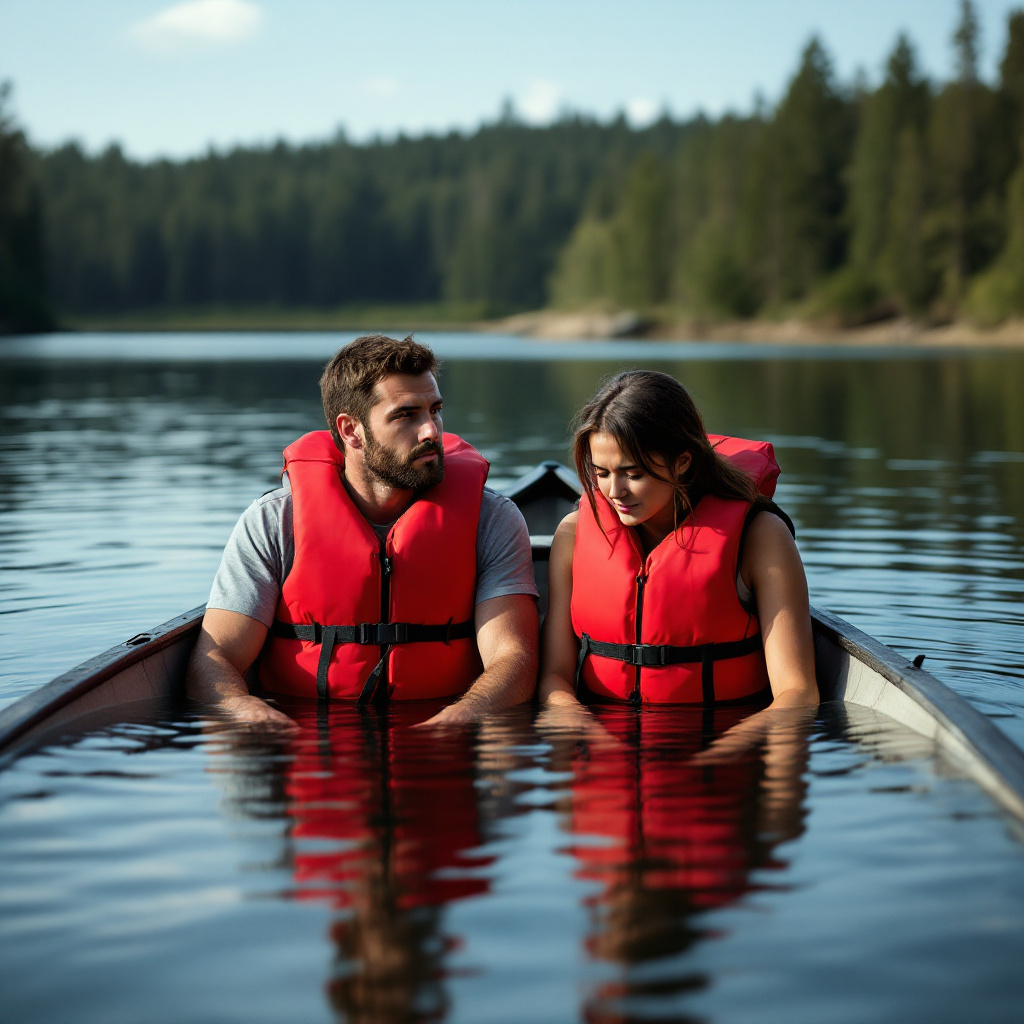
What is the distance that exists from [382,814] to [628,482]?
1.25 meters

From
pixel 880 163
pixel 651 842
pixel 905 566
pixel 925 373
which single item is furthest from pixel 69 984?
pixel 880 163

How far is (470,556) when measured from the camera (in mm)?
4270

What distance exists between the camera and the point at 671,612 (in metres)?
4.06

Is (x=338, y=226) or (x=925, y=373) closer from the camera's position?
(x=925, y=373)

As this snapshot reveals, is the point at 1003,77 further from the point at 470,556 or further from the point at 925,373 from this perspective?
the point at 470,556

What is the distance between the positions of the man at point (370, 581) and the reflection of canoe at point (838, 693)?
201mm

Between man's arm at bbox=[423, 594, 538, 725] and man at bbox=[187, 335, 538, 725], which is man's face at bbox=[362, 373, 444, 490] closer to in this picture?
man at bbox=[187, 335, 538, 725]

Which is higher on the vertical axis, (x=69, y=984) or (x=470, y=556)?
(x=470, y=556)

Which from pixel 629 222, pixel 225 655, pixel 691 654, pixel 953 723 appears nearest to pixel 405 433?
pixel 225 655

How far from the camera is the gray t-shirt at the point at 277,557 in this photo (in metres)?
4.19

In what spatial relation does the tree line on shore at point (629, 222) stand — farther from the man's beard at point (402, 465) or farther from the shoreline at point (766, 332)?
the man's beard at point (402, 465)

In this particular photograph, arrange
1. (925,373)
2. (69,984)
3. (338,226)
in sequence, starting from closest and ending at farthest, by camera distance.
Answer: (69,984) < (925,373) < (338,226)

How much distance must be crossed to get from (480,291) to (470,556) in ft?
331

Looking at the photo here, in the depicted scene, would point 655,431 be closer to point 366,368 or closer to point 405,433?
point 405,433
